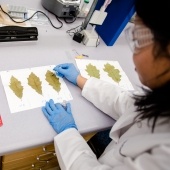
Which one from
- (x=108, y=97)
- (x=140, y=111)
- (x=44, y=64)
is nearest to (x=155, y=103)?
(x=140, y=111)

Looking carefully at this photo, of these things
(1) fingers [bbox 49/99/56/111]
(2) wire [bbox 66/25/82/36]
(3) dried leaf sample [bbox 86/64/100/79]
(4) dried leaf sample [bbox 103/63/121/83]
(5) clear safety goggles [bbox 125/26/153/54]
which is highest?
(5) clear safety goggles [bbox 125/26/153/54]

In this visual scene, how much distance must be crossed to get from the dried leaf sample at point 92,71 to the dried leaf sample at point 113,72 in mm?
57

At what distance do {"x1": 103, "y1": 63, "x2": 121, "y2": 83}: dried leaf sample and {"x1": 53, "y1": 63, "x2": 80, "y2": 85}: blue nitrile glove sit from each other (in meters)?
0.21

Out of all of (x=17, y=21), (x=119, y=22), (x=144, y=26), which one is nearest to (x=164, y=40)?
(x=144, y=26)

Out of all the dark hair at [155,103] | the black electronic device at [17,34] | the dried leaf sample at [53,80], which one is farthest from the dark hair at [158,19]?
the black electronic device at [17,34]

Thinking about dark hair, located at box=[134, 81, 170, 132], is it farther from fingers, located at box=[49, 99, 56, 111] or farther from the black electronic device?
the black electronic device

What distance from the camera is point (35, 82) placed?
0.88 m

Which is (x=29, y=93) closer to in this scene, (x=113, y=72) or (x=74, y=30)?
(x=113, y=72)

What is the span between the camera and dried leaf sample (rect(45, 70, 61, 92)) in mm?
902

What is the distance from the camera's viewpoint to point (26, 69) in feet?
3.03

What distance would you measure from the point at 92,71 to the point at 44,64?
9.9 inches

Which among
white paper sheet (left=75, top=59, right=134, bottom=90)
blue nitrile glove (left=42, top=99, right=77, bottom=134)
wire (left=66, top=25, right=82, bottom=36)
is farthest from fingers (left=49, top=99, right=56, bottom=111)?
wire (left=66, top=25, right=82, bottom=36)

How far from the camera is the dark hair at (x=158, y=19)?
454 mm

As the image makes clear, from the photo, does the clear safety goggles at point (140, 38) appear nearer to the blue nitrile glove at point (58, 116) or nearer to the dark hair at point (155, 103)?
A: the dark hair at point (155, 103)
